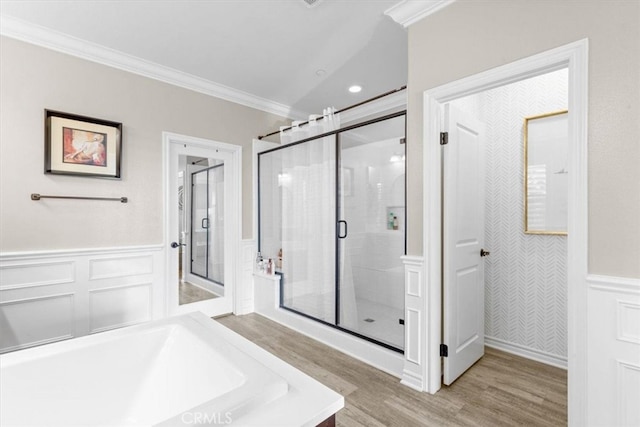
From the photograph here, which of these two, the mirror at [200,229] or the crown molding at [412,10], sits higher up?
the crown molding at [412,10]

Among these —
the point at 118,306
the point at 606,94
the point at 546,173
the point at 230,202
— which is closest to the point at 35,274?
the point at 118,306

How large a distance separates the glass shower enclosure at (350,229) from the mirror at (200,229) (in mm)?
851

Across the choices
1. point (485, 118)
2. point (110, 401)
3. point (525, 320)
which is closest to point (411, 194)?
point (485, 118)

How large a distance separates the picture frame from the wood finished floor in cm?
223

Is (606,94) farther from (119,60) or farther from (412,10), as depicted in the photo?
(119,60)

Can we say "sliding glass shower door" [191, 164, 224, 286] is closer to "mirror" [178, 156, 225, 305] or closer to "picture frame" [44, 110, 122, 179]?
"mirror" [178, 156, 225, 305]

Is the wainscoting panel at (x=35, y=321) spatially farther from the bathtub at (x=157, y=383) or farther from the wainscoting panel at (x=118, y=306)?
the bathtub at (x=157, y=383)

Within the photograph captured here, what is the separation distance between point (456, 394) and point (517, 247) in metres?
1.39

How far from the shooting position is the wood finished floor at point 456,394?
6.02 feet

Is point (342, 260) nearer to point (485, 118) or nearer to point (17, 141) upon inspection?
point (485, 118)

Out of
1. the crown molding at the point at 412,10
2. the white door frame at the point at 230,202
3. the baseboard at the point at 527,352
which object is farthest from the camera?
the white door frame at the point at 230,202

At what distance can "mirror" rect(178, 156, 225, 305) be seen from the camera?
3.43m

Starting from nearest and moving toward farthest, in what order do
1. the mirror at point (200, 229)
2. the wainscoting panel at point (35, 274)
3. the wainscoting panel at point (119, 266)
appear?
1. the wainscoting panel at point (35, 274)
2. the wainscoting panel at point (119, 266)
3. the mirror at point (200, 229)

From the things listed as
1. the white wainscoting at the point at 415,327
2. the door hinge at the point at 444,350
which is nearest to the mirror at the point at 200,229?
the white wainscoting at the point at 415,327
